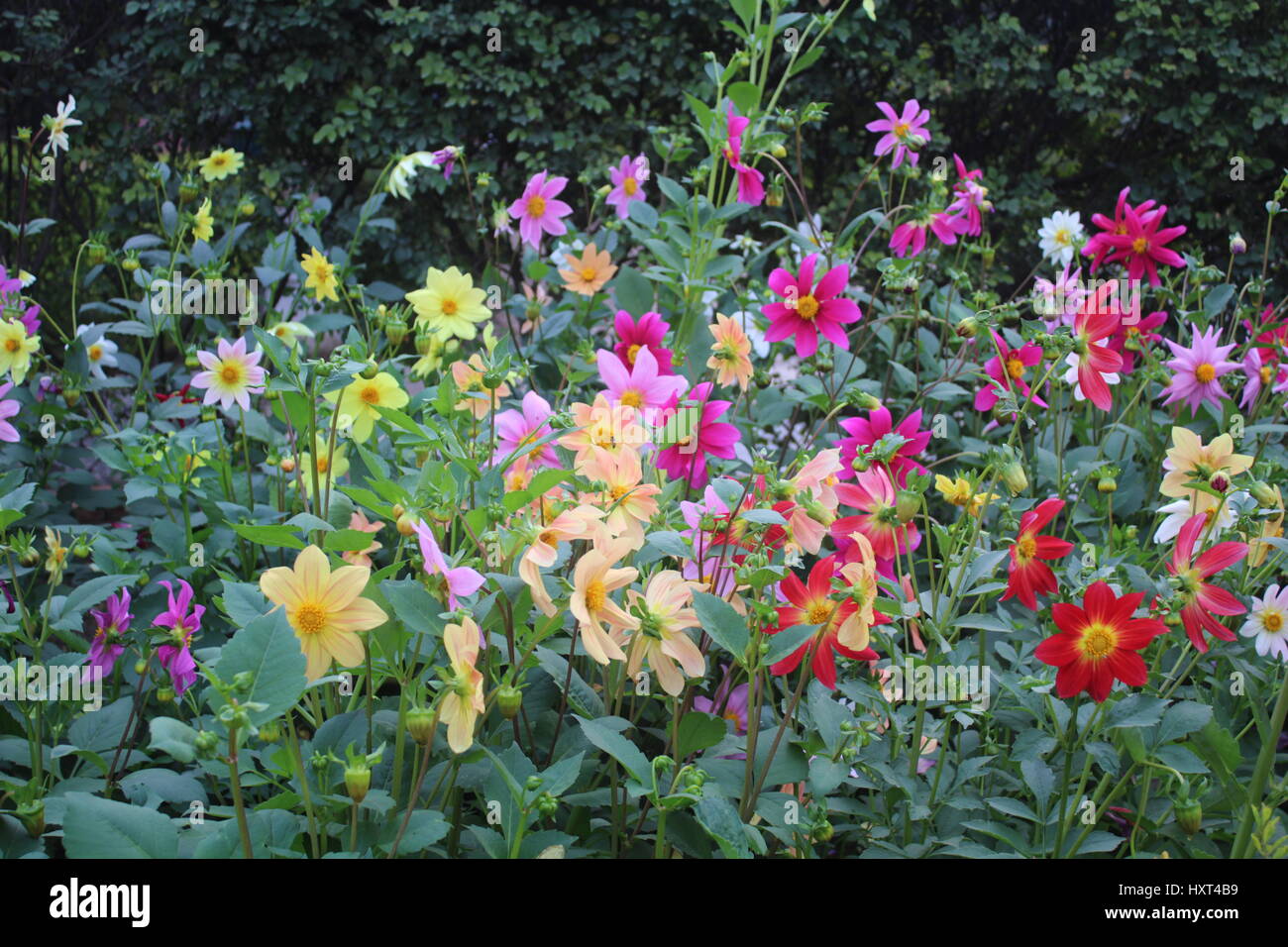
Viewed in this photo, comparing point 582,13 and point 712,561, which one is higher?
point 582,13

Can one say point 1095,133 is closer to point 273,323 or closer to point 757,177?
point 757,177

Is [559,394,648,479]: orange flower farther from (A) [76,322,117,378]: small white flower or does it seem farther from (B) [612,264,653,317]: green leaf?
(A) [76,322,117,378]: small white flower

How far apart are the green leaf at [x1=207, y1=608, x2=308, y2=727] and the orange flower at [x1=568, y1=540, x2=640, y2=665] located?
0.21m

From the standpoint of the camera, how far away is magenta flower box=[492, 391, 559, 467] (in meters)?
1.04

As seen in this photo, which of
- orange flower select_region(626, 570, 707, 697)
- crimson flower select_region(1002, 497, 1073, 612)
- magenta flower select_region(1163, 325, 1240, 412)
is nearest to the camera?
orange flower select_region(626, 570, 707, 697)

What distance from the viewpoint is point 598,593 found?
83 centimetres

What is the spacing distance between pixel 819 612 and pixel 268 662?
0.47 meters

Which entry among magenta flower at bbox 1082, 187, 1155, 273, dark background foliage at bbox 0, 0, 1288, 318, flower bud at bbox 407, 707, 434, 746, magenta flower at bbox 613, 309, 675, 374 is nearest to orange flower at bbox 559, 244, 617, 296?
magenta flower at bbox 613, 309, 675, 374

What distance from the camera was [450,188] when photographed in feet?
13.0

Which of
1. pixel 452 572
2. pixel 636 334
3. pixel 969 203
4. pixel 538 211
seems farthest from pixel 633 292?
pixel 452 572

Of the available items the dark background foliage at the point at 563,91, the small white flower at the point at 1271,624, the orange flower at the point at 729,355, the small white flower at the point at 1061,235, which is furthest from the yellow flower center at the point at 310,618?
the dark background foliage at the point at 563,91

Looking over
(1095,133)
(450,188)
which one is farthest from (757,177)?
(1095,133)

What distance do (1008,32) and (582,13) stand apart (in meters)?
1.63
